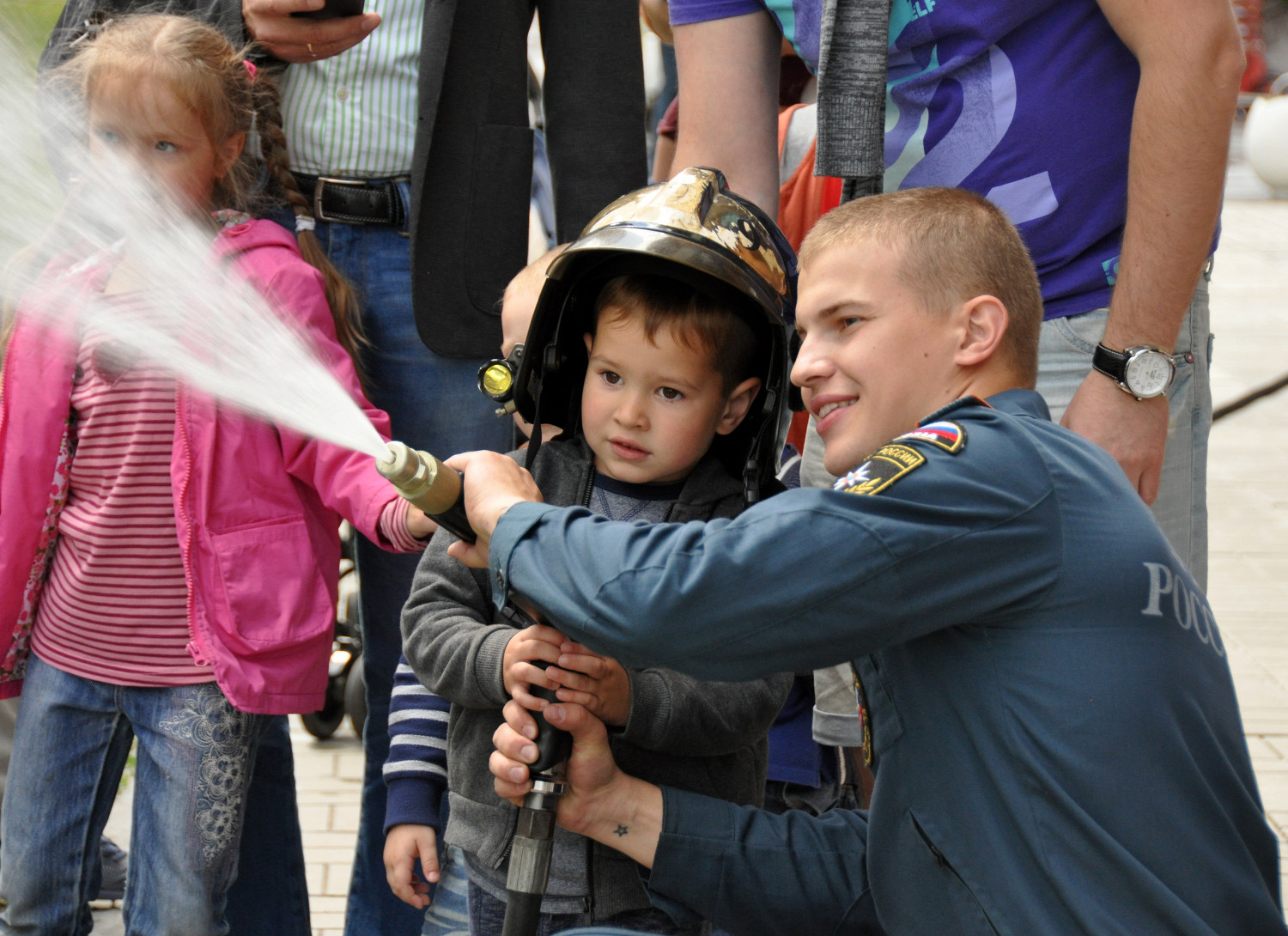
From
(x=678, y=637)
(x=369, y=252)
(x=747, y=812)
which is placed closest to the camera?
(x=678, y=637)

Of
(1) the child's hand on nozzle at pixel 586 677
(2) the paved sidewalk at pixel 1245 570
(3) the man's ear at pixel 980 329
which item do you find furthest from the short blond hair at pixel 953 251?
(2) the paved sidewalk at pixel 1245 570

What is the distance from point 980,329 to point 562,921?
1.15 m

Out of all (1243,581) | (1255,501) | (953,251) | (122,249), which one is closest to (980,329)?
(953,251)

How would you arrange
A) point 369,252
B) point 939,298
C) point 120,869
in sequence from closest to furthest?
1. point 939,298
2. point 369,252
3. point 120,869

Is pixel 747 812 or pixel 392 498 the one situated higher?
pixel 392 498

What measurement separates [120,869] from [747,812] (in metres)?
2.36

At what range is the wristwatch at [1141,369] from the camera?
2.31m

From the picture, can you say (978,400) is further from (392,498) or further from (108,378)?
(108,378)

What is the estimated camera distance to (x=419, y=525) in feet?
8.41

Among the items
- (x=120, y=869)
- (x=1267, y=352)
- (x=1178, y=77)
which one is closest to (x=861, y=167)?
(x=1178, y=77)

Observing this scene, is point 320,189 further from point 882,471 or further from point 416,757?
point 882,471

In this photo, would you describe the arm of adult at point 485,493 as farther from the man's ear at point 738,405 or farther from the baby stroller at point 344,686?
the baby stroller at point 344,686

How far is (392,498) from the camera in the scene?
2686 millimetres

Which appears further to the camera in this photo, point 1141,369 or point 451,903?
point 451,903
